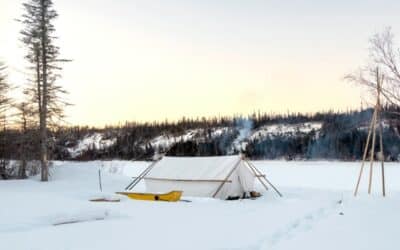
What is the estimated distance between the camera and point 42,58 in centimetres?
1591

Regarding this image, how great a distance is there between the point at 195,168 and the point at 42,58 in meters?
7.26

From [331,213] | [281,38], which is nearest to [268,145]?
[281,38]

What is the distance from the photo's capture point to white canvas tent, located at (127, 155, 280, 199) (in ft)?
44.3

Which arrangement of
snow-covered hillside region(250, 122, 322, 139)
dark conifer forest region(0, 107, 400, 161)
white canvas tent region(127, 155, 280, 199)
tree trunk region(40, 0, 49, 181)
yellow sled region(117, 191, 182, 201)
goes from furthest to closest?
snow-covered hillside region(250, 122, 322, 139)
dark conifer forest region(0, 107, 400, 161)
tree trunk region(40, 0, 49, 181)
white canvas tent region(127, 155, 280, 199)
yellow sled region(117, 191, 182, 201)

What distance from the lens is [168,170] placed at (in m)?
15.1

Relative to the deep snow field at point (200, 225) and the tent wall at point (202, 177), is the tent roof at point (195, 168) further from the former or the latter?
the deep snow field at point (200, 225)

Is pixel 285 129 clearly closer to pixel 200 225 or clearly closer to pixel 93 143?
pixel 93 143

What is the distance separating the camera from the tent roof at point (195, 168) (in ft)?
45.4

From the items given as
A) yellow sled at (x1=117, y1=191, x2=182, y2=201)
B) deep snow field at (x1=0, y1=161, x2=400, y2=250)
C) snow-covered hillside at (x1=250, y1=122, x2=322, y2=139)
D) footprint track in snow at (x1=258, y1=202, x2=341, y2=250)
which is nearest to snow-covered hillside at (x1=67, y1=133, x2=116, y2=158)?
snow-covered hillside at (x1=250, y1=122, x2=322, y2=139)

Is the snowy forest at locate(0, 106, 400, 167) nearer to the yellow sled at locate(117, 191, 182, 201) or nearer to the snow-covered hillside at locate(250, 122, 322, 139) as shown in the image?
the snow-covered hillside at locate(250, 122, 322, 139)

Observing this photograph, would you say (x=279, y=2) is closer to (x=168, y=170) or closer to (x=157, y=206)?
(x=168, y=170)

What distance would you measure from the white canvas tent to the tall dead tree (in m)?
4.14

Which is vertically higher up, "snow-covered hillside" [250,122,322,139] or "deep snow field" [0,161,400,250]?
"snow-covered hillside" [250,122,322,139]

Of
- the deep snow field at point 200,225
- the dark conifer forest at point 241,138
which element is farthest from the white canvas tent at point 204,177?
the dark conifer forest at point 241,138
